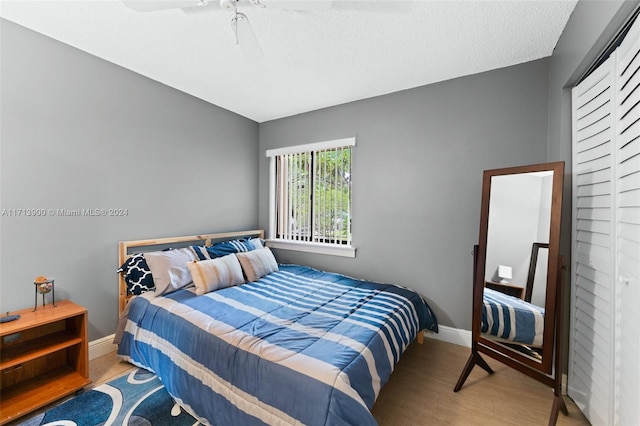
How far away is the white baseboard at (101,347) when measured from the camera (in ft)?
7.35

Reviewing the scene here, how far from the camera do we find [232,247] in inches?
119

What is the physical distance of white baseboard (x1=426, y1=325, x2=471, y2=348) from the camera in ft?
8.25

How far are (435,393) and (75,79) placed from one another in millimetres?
3698

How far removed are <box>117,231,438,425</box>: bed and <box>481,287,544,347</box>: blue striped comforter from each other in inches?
22.1

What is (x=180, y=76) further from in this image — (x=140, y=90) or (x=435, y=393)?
(x=435, y=393)

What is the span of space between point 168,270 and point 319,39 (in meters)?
2.29

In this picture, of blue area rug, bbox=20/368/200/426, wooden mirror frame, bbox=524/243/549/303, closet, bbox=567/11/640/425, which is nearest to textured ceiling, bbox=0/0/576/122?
closet, bbox=567/11/640/425

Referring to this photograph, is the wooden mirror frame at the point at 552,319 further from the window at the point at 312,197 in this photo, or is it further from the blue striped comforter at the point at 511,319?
the window at the point at 312,197

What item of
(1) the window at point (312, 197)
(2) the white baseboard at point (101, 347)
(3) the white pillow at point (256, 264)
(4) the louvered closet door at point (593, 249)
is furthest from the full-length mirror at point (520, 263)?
(2) the white baseboard at point (101, 347)

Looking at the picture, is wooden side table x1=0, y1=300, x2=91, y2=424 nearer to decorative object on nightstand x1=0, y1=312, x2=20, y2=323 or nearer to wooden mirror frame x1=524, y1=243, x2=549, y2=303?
decorative object on nightstand x1=0, y1=312, x2=20, y2=323

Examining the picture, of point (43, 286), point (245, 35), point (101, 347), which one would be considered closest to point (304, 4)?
point (245, 35)

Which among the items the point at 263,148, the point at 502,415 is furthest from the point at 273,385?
the point at 263,148

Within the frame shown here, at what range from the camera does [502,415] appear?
169 centimetres

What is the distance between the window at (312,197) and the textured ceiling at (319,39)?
34.3 inches
